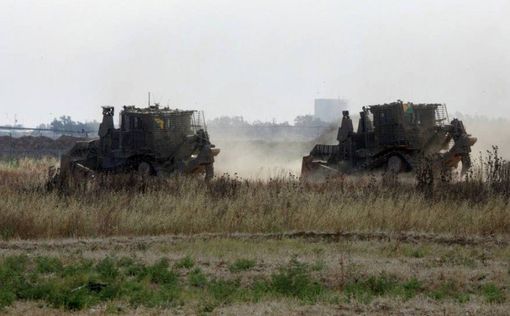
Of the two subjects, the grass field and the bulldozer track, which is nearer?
the grass field

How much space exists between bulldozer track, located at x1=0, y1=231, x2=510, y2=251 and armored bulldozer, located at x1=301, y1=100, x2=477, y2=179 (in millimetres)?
14572

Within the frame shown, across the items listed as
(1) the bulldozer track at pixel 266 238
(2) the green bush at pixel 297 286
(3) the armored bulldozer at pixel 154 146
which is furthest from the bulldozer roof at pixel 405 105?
(2) the green bush at pixel 297 286

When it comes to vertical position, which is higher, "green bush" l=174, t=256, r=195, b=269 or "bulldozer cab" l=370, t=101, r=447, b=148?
"bulldozer cab" l=370, t=101, r=447, b=148

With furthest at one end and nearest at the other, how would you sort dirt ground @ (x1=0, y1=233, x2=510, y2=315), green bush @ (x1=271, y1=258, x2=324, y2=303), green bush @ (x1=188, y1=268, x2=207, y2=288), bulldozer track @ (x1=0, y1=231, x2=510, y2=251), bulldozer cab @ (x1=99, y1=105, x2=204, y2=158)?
bulldozer cab @ (x1=99, y1=105, x2=204, y2=158)
bulldozer track @ (x1=0, y1=231, x2=510, y2=251)
green bush @ (x1=188, y1=268, x2=207, y2=288)
green bush @ (x1=271, y1=258, x2=324, y2=303)
dirt ground @ (x1=0, y1=233, x2=510, y2=315)

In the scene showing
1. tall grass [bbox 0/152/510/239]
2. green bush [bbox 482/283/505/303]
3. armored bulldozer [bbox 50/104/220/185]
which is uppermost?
armored bulldozer [bbox 50/104/220/185]

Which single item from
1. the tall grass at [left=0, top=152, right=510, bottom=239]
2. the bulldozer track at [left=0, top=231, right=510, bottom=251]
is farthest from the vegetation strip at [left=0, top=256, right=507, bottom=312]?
the tall grass at [left=0, top=152, right=510, bottom=239]

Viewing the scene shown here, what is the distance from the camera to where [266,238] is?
1895 centimetres

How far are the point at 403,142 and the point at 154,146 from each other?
9.22 meters

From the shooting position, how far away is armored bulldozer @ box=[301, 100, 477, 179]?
111ft

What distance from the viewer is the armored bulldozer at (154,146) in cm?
3519

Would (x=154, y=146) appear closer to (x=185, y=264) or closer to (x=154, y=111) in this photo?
(x=154, y=111)

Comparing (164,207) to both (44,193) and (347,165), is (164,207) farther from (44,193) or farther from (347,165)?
(347,165)

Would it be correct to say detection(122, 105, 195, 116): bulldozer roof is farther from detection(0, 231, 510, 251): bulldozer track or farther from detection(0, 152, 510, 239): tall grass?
detection(0, 231, 510, 251): bulldozer track

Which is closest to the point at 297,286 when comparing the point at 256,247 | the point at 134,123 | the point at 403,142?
the point at 256,247
